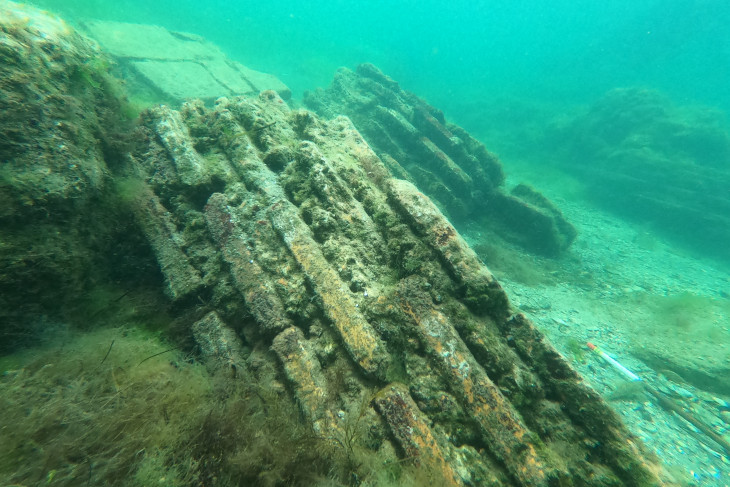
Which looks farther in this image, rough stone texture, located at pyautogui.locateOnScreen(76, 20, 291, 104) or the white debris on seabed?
rough stone texture, located at pyautogui.locateOnScreen(76, 20, 291, 104)

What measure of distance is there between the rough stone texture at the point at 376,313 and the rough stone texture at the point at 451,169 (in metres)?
6.88

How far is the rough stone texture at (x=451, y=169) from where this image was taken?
11172 millimetres

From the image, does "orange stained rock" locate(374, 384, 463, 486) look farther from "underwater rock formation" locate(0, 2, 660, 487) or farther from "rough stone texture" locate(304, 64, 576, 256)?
"rough stone texture" locate(304, 64, 576, 256)

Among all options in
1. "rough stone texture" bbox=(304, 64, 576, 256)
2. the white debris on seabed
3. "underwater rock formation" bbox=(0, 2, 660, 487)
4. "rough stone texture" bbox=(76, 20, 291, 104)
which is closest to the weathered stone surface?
"underwater rock formation" bbox=(0, 2, 660, 487)

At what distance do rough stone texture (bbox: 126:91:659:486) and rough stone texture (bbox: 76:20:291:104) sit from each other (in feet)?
27.1

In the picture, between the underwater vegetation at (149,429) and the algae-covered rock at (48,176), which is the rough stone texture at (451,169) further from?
the underwater vegetation at (149,429)

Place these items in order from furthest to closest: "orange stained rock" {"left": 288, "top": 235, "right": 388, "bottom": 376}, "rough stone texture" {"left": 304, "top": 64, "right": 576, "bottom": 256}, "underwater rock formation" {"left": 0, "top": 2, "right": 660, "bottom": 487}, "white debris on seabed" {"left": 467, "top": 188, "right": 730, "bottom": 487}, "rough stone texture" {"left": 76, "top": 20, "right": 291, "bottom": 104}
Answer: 1. "rough stone texture" {"left": 304, "top": 64, "right": 576, "bottom": 256}
2. "rough stone texture" {"left": 76, "top": 20, "right": 291, "bottom": 104}
3. "white debris on seabed" {"left": 467, "top": 188, "right": 730, "bottom": 487}
4. "orange stained rock" {"left": 288, "top": 235, "right": 388, "bottom": 376}
5. "underwater rock formation" {"left": 0, "top": 2, "right": 660, "bottom": 487}

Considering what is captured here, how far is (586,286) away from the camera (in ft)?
31.8

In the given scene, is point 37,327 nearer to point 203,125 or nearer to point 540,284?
point 203,125

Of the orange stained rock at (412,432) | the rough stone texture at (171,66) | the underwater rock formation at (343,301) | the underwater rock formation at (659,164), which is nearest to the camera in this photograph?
the orange stained rock at (412,432)

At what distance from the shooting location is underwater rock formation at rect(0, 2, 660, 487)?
2316mm

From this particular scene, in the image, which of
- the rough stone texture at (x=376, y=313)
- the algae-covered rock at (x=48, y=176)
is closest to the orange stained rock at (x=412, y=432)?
the rough stone texture at (x=376, y=313)

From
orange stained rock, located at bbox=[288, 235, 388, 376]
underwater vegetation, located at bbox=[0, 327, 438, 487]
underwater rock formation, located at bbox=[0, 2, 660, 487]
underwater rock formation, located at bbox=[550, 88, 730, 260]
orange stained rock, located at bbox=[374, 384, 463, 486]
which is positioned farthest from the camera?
underwater rock formation, located at bbox=[550, 88, 730, 260]

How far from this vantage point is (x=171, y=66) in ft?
38.9
